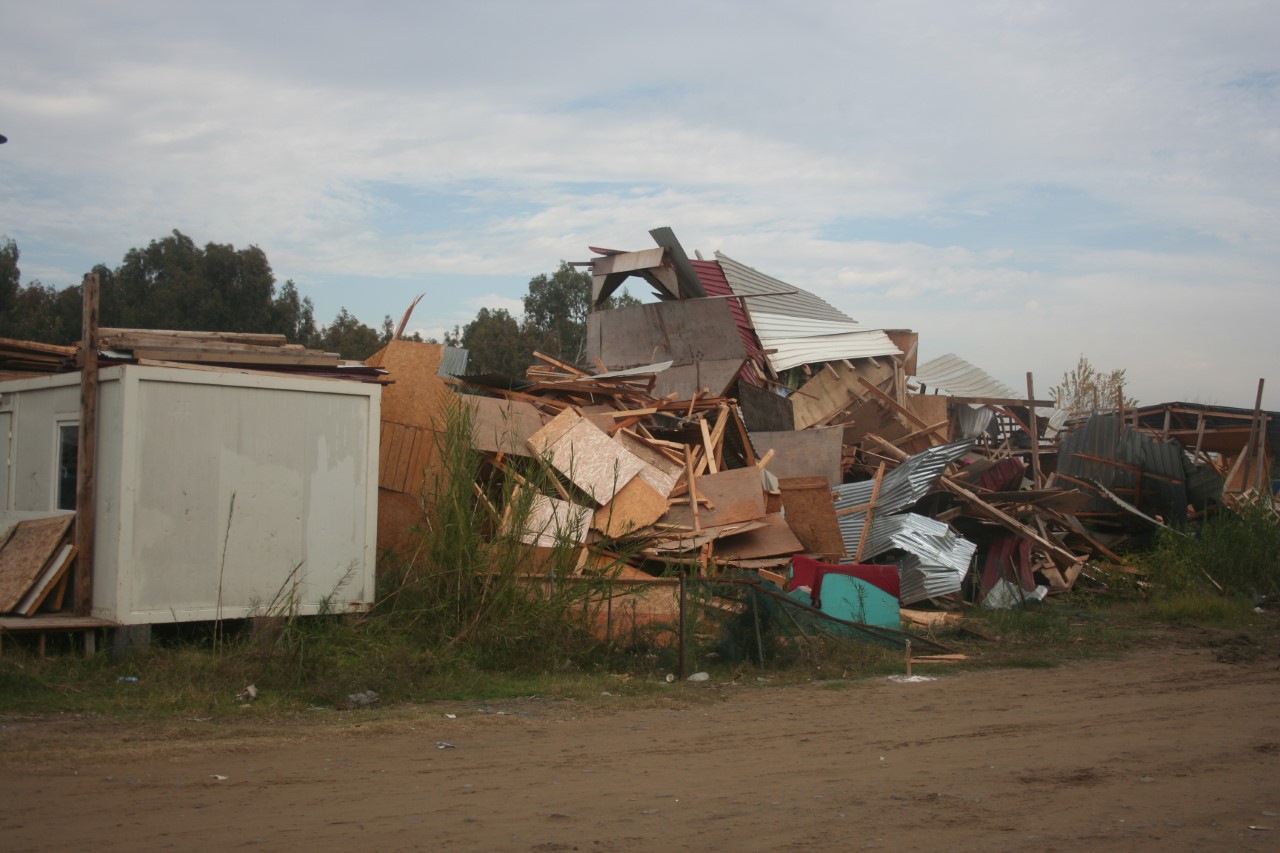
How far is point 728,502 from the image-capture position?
41.3 ft

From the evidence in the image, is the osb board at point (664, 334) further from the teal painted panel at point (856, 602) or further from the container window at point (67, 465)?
the container window at point (67, 465)

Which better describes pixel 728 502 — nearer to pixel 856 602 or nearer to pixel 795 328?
pixel 856 602

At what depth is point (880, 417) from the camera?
18625 millimetres

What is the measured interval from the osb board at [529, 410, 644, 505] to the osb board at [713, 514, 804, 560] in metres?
1.39

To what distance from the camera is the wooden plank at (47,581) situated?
27.9 ft

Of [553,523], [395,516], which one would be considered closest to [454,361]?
[395,516]

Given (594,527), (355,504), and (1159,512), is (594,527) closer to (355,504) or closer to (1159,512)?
(355,504)

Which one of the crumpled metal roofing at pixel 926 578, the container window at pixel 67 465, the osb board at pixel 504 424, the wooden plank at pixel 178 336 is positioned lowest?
the crumpled metal roofing at pixel 926 578

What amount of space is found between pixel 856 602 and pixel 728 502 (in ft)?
6.72

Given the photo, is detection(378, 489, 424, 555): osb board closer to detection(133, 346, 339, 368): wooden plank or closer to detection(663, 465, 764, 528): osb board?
detection(133, 346, 339, 368): wooden plank

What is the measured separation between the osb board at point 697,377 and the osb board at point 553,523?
6.73 meters

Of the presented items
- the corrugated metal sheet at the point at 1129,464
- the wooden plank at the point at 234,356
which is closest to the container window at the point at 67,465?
the wooden plank at the point at 234,356

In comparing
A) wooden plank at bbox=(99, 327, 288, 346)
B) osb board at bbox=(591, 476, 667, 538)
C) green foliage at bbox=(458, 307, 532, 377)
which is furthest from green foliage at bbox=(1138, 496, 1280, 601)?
green foliage at bbox=(458, 307, 532, 377)

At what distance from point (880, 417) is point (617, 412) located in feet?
21.0
